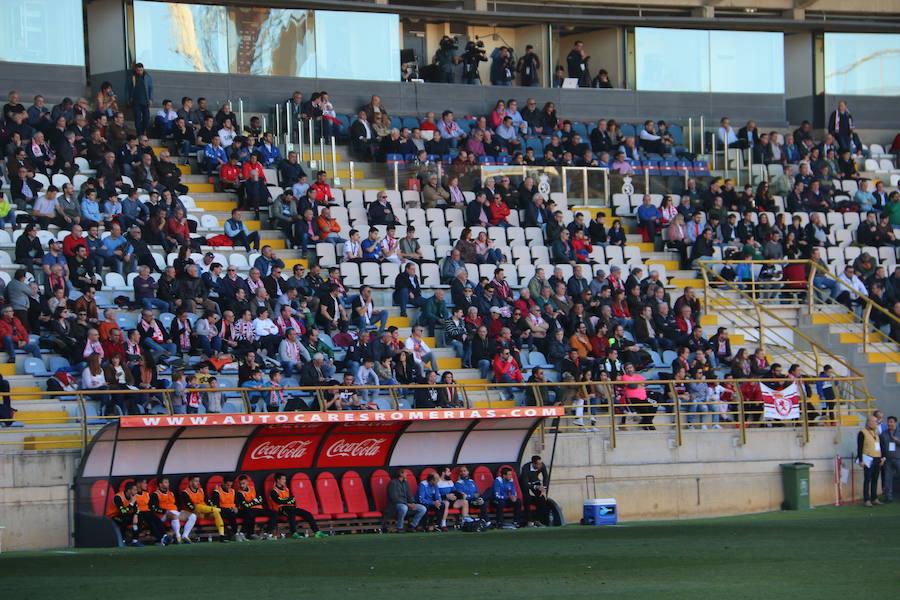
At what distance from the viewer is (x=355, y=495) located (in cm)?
2066

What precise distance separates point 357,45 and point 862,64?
44.3 ft

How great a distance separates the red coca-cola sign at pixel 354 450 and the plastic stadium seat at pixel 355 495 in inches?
7.0

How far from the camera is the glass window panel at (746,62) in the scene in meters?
37.0

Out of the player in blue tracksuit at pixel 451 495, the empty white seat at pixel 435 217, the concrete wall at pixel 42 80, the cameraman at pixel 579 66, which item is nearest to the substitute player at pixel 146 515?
the player in blue tracksuit at pixel 451 495

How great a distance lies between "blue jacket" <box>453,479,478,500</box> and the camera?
20.9 m

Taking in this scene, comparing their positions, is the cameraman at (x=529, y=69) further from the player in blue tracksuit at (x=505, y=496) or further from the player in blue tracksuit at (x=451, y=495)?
the player in blue tracksuit at (x=451, y=495)

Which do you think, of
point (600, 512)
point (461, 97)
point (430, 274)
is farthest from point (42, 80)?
point (600, 512)

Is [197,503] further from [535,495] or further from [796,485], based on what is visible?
[796,485]

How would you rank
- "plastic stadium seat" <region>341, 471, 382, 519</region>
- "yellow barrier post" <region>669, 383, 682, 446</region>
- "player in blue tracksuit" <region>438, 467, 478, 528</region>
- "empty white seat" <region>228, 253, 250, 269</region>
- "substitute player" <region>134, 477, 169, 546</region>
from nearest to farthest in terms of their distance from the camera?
"substitute player" <region>134, 477, 169, 546</region> → "plastic stadium seat" <region>341, 471, 382, 519</region> → "player in blue tracksuit" <region>438, 467, 478, 528</region> → "yellow barrier post" <region>669, 383, 682, 446</region> → "empty white seat" <region>228, 253, 250, 269</region>

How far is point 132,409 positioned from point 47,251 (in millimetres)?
4922

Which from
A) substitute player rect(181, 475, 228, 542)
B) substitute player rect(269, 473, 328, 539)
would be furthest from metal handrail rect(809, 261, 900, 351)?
substitute player rect(181, 475, 228, 542)

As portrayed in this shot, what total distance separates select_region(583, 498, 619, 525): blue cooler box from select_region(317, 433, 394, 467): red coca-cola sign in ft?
10.0

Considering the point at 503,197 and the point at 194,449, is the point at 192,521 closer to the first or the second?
the point at 194,449

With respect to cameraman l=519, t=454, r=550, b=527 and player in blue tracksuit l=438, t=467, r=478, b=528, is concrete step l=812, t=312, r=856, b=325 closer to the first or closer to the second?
cameraman l=519, t=454, r=550, b=527
